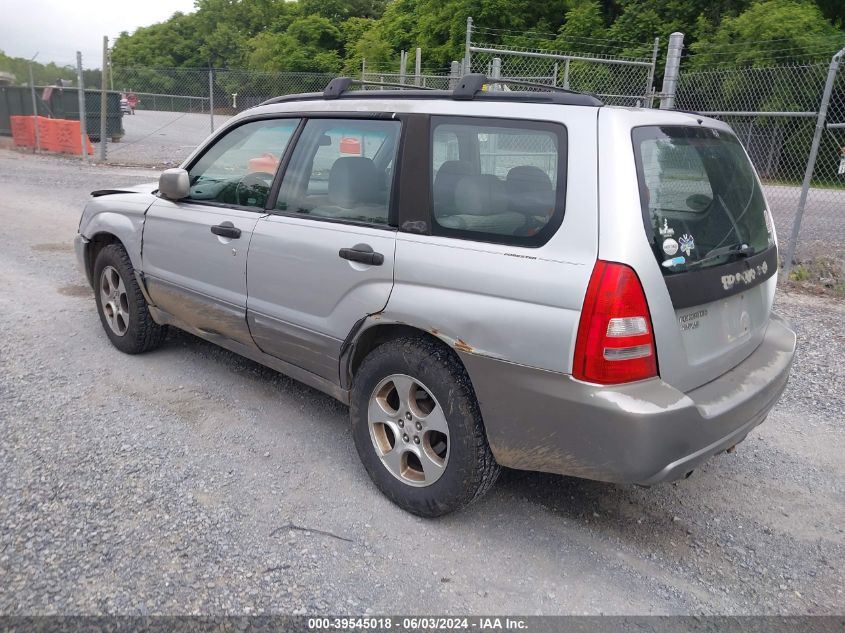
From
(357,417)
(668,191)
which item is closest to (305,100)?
(357,417)

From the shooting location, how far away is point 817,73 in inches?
698

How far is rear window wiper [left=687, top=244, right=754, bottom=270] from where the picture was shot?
2793mm

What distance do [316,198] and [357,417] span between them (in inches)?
45.6

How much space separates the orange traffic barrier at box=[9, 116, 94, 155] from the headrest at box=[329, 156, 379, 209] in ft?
57.6

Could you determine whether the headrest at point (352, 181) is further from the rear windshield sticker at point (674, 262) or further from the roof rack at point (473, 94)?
the rear windshield sticker at point (674, 262)

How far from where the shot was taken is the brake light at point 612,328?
8.23 ft

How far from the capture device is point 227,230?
394 cm

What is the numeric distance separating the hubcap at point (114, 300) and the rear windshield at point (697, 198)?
3.66 meters

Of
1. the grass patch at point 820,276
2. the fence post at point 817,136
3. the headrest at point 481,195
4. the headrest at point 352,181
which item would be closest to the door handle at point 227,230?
→ the headrest at point 352,181

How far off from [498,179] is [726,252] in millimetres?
1024

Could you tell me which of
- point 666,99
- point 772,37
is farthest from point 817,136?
point 772,37

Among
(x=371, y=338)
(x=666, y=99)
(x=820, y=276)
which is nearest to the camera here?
(x=371, y=338)

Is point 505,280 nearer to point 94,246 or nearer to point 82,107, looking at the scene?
point 94,246

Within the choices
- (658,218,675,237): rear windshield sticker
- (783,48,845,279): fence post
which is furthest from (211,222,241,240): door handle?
(783,48,845,279): fence post
